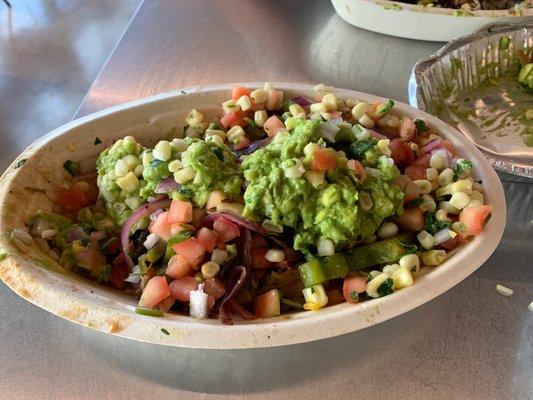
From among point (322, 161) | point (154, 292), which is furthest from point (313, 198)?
point (154, 292)

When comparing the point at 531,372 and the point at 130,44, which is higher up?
the point at 130,44

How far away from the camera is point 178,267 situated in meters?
1.25

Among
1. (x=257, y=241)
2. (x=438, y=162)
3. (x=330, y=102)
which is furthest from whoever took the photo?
(x=330, y=102)

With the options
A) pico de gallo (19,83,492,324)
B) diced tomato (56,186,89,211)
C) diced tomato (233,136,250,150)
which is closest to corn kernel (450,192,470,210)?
pico de gallo (19,83,492,324)

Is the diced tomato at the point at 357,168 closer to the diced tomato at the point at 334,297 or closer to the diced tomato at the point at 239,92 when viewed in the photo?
the diced tomato at the point at 334,297

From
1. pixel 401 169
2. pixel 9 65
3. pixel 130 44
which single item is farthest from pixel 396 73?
pixel 9 65

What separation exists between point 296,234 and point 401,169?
38cm

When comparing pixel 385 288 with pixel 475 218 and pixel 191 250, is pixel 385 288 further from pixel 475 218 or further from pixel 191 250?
pixel 191 250

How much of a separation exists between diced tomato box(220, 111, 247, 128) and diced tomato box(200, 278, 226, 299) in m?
0.49

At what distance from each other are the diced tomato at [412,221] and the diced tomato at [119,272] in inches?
25.5

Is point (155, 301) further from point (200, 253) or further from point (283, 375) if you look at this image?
point (283, 375)

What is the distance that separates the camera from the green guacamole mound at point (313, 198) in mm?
1211

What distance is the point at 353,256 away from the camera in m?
1.28

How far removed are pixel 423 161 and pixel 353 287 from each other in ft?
1.39
